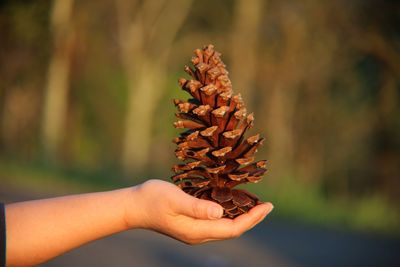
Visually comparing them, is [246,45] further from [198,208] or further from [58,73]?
[198,208]

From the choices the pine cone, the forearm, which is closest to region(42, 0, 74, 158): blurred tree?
the forearm

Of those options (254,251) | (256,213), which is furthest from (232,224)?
(254,251)

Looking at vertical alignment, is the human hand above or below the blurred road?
above

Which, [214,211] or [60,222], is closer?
[214,211]

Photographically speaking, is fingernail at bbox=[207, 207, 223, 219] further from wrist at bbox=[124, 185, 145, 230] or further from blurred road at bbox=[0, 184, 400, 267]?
blurred road at bbox=[0, 184, 400, 267]

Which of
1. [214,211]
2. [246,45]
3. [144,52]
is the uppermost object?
[246,45]

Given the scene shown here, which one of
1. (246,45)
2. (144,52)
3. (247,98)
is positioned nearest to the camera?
(247,98)

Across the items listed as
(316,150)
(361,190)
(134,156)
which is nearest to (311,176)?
(316,150)
